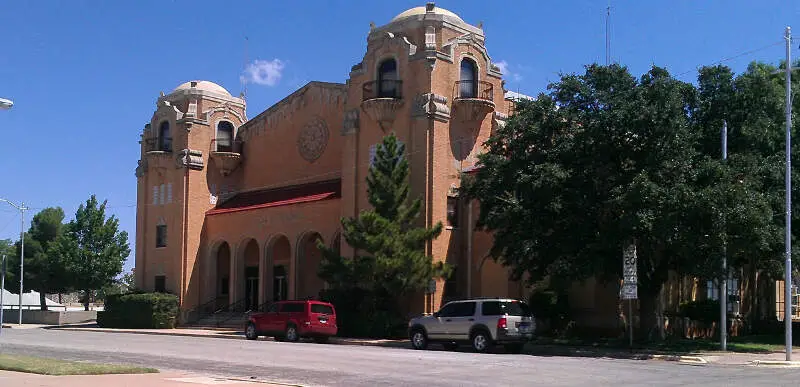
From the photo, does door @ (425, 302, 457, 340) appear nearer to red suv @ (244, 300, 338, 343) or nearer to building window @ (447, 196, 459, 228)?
red suv @ (244, 300, 338, 343)

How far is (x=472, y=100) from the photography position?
38906 millimetres

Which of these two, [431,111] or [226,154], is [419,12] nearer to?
[431,111]

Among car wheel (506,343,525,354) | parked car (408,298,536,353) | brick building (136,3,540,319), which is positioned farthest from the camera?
brick building (136,3,540,319)

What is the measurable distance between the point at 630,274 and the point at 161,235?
107ft

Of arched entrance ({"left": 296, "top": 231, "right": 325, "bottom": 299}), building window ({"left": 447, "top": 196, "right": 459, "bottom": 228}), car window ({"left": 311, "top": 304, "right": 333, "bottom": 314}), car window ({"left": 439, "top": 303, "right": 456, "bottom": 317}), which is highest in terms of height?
building window ({"left": 447, "top": 196, "right": 459, "bottom": 228})

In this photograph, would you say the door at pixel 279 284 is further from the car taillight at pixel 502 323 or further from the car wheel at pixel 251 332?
the car taillight at pixel 502 323

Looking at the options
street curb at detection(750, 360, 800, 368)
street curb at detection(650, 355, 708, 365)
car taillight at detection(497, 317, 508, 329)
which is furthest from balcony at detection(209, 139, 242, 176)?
street curb at detection(750, 360, 800, 368)

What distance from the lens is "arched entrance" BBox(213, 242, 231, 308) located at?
49875 mm

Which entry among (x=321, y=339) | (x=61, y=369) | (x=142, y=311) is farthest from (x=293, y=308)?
(x=142, y=311)

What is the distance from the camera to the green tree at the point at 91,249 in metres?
60.2

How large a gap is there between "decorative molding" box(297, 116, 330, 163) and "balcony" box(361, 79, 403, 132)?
20.7ft

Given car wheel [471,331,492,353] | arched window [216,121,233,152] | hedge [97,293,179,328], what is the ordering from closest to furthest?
1. car wheel [471,331,492,353]
2. hedge [97,293,179,328]
3. arched window [216,121,233,152]

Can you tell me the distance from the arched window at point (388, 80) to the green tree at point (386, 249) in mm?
3515

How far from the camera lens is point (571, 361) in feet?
74.5
